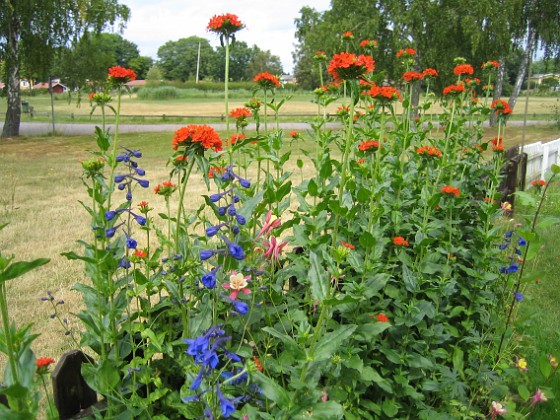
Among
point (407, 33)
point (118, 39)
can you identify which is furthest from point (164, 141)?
point (118, 39)

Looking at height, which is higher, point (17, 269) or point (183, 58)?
point (183, 58)

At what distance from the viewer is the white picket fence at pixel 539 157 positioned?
741 cm

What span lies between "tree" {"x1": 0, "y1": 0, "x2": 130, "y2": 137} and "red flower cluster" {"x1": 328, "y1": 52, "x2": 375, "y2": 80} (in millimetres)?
14452

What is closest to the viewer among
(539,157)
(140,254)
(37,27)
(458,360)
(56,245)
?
(140,254)

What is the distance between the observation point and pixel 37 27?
1427 centimetres

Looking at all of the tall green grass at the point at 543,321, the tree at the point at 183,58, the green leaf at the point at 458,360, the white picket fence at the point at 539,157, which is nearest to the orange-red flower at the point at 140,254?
the green leaf at the point at 458,360

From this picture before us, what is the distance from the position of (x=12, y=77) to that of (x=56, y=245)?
12.4 m

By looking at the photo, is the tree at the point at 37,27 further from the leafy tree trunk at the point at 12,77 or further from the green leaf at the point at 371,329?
the green leaf at the point at 371,329

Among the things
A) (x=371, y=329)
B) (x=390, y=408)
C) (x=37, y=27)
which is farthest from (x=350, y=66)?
(x=37, y=27)

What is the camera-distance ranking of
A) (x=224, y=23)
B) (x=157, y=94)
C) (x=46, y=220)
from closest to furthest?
(x=224, y=23)
(x=46, y=220)
(x=157, y=94)

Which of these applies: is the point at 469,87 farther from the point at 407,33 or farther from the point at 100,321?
the point at 407,33

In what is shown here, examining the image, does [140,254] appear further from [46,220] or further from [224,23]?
[46,220]

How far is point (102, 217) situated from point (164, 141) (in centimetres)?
1378

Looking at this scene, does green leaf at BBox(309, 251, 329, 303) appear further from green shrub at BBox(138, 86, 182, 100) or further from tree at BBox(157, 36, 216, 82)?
tree at BBox(157, 36, 216, 82)
